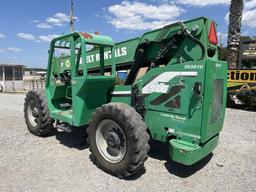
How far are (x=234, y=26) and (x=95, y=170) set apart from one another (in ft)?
36.2

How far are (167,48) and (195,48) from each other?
53 cm

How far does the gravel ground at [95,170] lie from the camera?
3.89 m

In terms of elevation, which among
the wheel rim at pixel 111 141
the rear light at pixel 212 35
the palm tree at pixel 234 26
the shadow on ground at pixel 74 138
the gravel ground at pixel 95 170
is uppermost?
the palm tree at pixel 234 26

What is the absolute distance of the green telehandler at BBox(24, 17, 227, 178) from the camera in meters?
3.84

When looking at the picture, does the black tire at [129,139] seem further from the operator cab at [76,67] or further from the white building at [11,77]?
the white building at [11,77]

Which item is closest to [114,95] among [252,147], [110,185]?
[110,185]

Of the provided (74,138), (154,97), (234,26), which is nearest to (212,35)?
(154,97)

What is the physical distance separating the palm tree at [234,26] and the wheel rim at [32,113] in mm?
9921

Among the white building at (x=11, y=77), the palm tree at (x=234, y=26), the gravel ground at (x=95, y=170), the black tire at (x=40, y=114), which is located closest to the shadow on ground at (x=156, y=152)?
the gravel ground at (x=95, y=170)

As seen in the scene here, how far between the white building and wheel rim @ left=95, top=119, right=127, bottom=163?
2300 cm

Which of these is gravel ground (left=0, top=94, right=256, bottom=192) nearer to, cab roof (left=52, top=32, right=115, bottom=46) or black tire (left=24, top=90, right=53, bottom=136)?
black tire (left=24, top=90, right=53, bottom=136)

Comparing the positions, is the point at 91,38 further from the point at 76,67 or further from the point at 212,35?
the point at 212,35

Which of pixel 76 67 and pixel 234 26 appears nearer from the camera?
pixel 76 67

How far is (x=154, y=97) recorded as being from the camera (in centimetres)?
430
